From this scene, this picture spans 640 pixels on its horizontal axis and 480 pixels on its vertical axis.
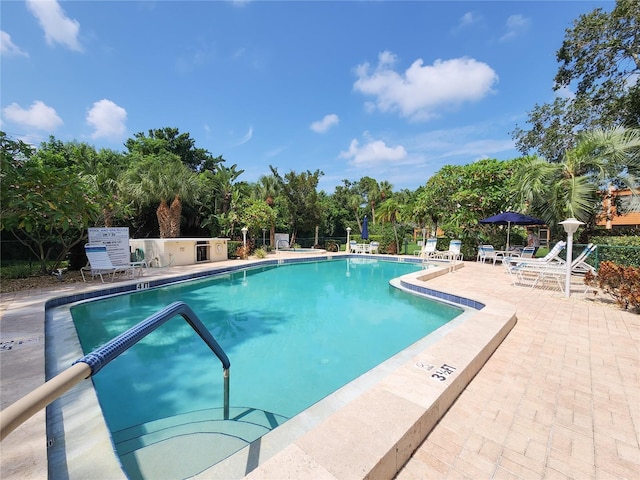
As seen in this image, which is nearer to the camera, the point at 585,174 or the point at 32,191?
the point at 32,191

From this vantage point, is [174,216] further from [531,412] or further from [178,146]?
[531,412]

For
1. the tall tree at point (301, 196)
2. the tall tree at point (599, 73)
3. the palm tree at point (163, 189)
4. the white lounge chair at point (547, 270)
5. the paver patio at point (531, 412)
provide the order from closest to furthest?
the paver patio at point (531, 412) < the white lounge chair at point (547, 270) < the tall tree at point (599, 73) < the palm tree at point (163, 189) < the tall tree at point (301, 196)

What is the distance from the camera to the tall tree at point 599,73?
12.0 m

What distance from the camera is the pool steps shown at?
2317 millimetres

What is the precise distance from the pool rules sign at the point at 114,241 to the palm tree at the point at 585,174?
48.9ft

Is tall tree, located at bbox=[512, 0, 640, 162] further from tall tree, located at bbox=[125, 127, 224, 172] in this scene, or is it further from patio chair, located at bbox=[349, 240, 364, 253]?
tall tree, located at bbox=[125, 127, 224, 172]

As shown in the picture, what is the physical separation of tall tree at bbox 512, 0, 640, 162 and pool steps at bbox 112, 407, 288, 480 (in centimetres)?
1646

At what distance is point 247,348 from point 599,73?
19623 millimetres

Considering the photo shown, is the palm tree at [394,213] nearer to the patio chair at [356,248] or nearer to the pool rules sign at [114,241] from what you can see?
the patio chair at [356,248]

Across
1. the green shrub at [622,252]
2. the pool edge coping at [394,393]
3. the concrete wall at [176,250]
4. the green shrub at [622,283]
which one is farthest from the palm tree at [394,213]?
the green shrub at [622,283]

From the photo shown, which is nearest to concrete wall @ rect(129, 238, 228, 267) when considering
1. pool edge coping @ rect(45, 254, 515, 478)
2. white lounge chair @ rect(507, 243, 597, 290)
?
pool edge coping @ rect(45, 254, 515, 478)

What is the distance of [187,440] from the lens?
2674 mm

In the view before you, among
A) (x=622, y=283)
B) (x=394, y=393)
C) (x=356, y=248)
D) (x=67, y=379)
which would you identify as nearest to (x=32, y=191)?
(x=67, y=379)

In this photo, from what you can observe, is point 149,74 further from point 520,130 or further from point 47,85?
point 520,130
